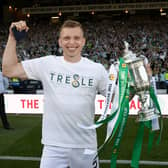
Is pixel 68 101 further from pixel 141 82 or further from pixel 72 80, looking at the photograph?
pixel 141 82

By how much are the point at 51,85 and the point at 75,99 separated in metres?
0.21

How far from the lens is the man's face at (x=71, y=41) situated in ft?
10.1

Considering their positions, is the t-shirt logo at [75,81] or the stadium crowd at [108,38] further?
the stadium crowd at [108,38]

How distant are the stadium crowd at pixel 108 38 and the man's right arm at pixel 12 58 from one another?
18169 mm

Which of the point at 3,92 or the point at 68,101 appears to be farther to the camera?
the point at 3,92

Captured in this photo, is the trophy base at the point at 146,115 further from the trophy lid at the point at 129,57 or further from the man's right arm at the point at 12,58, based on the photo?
the man's right arm at the point at 12,58

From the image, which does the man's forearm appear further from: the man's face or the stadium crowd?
the stadium crowd

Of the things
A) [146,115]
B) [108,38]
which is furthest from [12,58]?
[108,38]

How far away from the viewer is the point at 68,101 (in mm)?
3078

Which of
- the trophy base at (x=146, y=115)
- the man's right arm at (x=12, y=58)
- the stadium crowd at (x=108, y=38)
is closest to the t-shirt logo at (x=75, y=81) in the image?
the man's right arm at (x=12, y=58)

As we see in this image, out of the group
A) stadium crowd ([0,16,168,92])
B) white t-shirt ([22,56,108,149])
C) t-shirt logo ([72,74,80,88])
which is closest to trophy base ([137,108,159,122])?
white t-shirt ([22,56,108,149])

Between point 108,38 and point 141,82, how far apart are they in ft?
78.0

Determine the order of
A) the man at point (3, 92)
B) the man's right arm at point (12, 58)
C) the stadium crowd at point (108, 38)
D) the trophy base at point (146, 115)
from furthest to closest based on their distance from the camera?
the stadium crowd at point (108, 38), the man at point (3, 92), the trophy base at point (146, 115), the man's right arm at point (12, 58)

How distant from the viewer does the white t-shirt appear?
3078 mm
